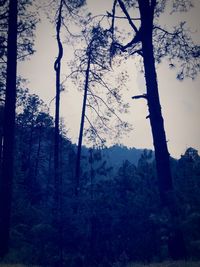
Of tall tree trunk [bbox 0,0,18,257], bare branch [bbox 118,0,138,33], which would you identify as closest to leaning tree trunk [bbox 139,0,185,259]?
bare branch [bbox 118,0,138,33]

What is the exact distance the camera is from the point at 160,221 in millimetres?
7777

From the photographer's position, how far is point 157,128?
10.0 metres

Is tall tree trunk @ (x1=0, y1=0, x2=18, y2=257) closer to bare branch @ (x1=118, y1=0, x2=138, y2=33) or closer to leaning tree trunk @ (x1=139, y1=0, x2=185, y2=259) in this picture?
bare branch @ (x1=118, y1=0, x2=138, y2=33)

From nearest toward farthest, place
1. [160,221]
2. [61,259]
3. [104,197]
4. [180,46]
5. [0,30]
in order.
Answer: [160,221], [61,259], [104,197], [180,46], [0,30]

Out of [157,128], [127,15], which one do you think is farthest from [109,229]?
[127,15]

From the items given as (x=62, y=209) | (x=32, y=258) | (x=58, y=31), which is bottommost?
(x=32, y=258)

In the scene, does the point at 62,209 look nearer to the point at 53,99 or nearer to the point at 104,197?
the point at 104,197

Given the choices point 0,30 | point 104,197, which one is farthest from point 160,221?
point 0,30

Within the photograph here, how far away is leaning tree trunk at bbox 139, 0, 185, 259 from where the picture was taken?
877cm

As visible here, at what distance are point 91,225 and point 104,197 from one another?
1.08m

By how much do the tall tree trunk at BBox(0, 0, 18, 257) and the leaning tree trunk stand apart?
4.56 meters

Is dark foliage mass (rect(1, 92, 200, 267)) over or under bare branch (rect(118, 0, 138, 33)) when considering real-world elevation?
under

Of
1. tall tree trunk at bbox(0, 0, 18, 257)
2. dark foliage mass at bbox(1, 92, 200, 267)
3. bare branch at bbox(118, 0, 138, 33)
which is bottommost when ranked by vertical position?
dark foliage mass at bbox(1, 92, 200, 267)

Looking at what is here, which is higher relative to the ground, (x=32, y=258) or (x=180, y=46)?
(x=180, y=46)
